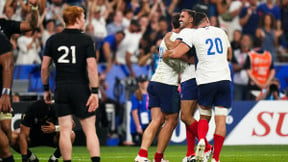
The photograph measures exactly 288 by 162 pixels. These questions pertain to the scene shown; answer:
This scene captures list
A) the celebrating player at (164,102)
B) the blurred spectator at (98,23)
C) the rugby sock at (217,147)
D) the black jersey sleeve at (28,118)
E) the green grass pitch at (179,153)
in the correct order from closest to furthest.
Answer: the rugby sock at (217,147)
the celebrating player at (164,102)
the black jersey sleeve at (28,118)
the green grass pitch at (179,153)
the blurred spectator at (98,23)

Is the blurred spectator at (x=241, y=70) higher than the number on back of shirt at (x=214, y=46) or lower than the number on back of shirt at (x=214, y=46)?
lower

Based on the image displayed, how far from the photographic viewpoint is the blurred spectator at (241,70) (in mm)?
22109

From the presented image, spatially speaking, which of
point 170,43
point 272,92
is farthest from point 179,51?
point 272,92

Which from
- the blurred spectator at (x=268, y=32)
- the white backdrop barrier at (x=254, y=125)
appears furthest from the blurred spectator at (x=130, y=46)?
the blurred spectator at (x=268, y=32)

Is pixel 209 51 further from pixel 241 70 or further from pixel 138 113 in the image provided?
pixel 241 70

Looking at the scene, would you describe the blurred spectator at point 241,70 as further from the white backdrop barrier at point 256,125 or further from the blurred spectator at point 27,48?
the blurred spectator at point 27,48

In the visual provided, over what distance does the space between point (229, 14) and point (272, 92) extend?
11.8 feet

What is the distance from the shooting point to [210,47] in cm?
1276

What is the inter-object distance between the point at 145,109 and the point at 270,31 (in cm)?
569

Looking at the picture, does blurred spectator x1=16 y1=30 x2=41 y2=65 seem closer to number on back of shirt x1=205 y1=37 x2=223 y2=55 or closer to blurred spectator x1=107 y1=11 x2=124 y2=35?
blurred spectator x1=107 y1=11 x2=124 y2=35

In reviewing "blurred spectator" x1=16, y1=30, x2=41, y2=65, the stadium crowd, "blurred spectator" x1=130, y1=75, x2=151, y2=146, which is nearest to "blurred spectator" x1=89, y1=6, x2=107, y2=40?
the stadium crowd

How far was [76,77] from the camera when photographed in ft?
35.5

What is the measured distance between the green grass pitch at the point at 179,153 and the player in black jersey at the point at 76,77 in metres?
3.83

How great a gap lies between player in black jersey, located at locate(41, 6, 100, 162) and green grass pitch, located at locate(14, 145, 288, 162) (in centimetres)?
383
